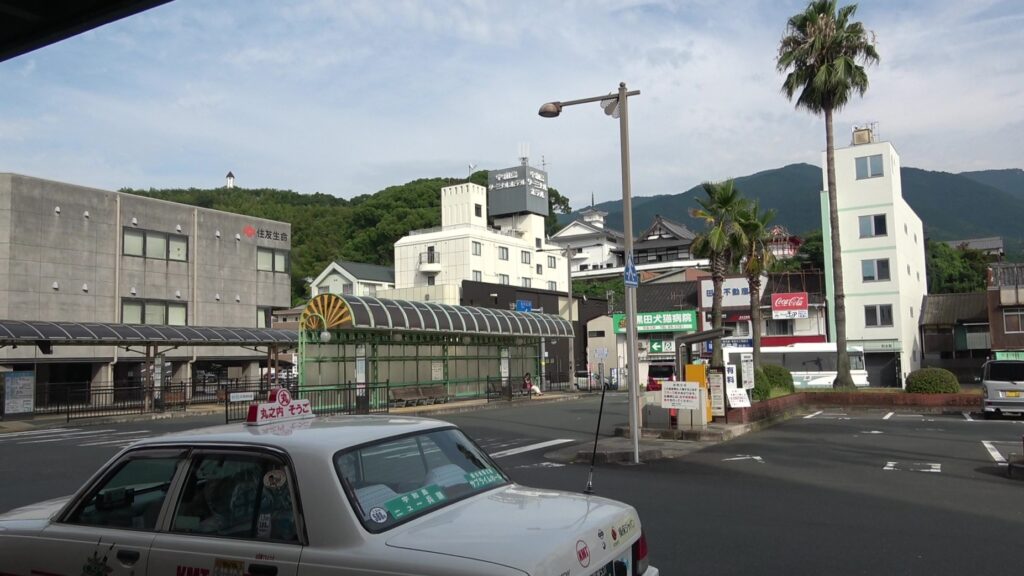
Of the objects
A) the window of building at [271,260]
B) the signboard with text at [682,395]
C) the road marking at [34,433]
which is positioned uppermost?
the window of building at [271,260]

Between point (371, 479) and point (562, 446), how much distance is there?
13426mm

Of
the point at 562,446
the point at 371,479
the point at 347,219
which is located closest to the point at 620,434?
the point at 562,446

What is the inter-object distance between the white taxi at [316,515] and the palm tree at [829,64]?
30.1m

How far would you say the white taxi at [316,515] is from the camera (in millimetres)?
3574

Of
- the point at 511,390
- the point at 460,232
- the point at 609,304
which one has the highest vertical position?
the point at 460,232

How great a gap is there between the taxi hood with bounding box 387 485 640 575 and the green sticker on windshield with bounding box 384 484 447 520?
0.09 metres

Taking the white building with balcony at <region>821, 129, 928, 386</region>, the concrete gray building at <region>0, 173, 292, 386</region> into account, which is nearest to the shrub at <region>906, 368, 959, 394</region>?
the white building with balcony at <region>821, 129, 928, 386</region>

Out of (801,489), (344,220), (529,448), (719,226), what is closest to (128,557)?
(801,489)

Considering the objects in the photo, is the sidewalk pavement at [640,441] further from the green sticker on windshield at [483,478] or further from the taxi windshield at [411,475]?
the taxi windshield at [411,475]

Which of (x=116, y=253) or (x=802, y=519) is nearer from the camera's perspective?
(x=802, y=519)

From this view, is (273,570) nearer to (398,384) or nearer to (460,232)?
(398,384)

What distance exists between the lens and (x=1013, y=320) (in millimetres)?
43781

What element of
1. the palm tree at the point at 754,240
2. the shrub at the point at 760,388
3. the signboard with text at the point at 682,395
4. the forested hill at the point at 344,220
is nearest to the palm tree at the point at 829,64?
the palm tree at the point at 754,240

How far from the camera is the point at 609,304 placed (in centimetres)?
6875
